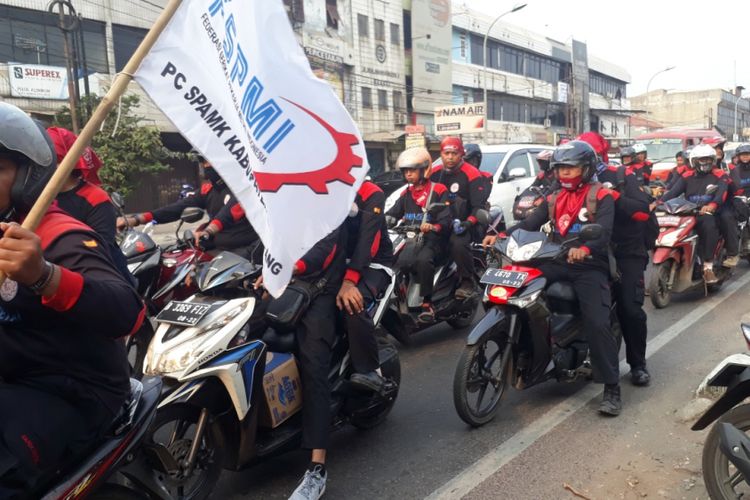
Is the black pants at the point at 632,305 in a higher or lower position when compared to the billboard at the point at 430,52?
lower

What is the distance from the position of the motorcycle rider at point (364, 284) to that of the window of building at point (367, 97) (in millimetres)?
28973

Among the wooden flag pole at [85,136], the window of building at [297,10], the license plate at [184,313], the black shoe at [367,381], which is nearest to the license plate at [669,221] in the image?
the black shoe at [367,381]

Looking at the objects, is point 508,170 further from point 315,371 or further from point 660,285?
point 315,371

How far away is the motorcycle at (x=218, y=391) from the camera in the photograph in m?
2.75

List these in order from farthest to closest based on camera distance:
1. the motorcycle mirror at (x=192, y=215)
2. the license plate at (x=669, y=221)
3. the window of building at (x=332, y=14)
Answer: the window of building at (x=332, y=14)
the license plate at (x=669, y=221)
the motorcycle mirror at (x=192, y=215)

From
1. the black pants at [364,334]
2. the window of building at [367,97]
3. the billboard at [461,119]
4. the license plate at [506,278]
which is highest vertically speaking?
the window of building at [367,97]

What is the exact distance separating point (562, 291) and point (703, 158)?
167 inches

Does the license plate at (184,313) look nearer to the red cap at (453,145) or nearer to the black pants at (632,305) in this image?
the black pants at (632,305)

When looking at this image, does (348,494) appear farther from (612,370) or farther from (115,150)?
(115,150)

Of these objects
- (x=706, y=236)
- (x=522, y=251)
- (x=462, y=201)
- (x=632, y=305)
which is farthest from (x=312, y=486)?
(x=706, y=236)

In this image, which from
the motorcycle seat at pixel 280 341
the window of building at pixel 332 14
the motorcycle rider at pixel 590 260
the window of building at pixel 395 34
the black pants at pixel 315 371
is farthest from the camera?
the window of building at pixel 395 34

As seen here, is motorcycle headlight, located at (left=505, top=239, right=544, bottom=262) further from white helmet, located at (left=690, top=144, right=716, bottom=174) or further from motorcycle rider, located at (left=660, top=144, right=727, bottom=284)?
white helmet, located at (left=690, top=144, right=716, bottom=174)

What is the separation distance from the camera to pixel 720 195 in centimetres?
708

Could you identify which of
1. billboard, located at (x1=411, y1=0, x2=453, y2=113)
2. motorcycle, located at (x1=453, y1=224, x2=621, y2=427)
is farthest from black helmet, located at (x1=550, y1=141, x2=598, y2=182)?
billboard, located at (x1=411, y1=0, x2=453, y2=113)
